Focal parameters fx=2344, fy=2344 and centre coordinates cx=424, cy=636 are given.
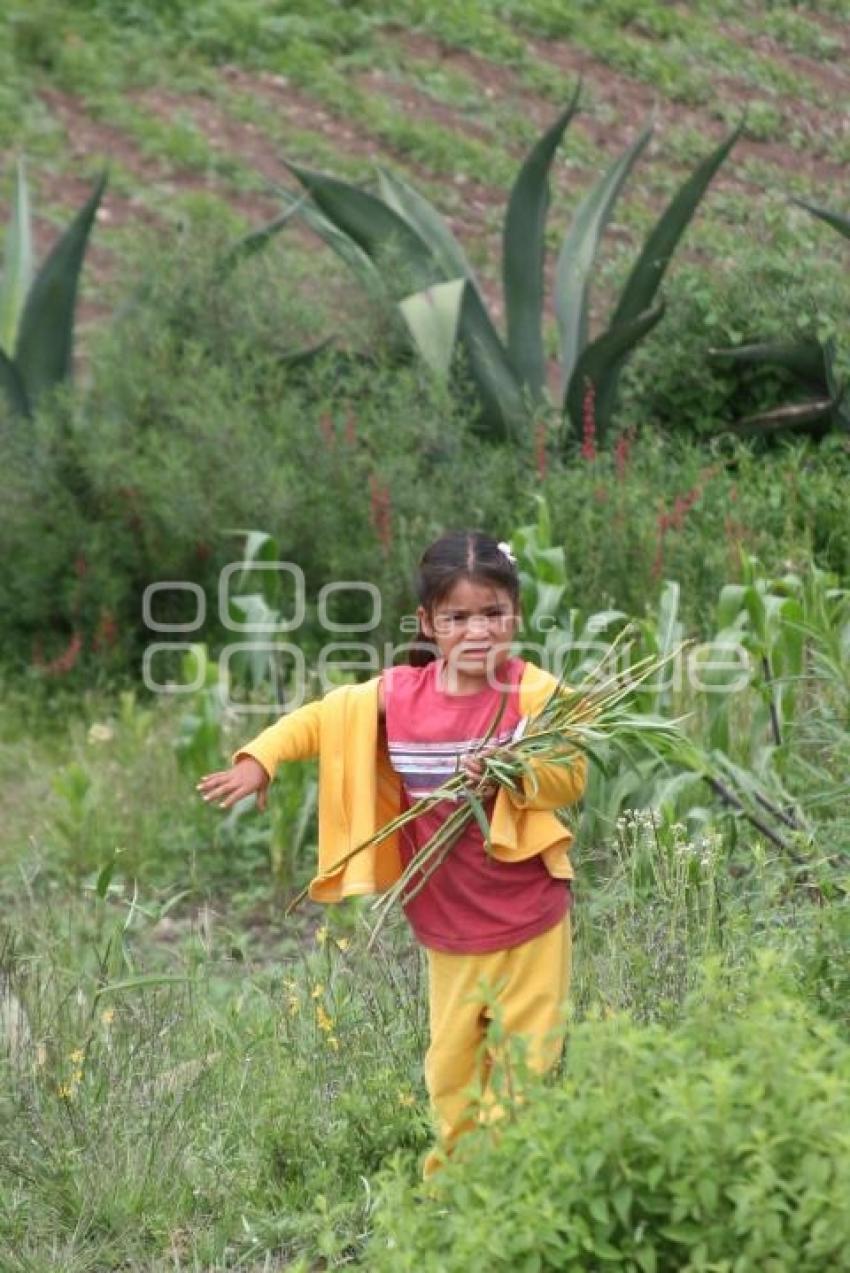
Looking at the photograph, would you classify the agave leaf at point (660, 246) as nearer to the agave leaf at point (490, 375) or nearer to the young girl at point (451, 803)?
the agave leaf at point (490, 375)

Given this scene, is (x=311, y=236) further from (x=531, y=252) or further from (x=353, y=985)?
(x=353, y=985)

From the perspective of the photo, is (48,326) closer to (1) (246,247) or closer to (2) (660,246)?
(1) (246,247)

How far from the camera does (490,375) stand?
798 centimetres

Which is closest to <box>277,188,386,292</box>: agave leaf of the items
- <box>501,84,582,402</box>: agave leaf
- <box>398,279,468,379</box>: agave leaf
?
<box>398,279,468,379</box>: agave leaf

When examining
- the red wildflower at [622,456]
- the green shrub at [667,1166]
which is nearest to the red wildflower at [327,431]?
the red wildflower at [622,456]

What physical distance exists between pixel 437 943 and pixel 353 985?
776 millimetres

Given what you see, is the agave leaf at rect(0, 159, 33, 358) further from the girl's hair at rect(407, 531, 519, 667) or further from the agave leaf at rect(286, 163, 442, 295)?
the girl's hair at rect(407, 531, 519, 667)

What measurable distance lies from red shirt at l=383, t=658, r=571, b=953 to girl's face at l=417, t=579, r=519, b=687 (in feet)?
0.24

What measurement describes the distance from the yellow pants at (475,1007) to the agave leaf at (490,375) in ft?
14.3

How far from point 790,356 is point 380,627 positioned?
6.55 ft

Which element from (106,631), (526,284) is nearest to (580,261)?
(526,284)

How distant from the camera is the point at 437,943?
365cm

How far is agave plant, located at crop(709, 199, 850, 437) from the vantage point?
806cm

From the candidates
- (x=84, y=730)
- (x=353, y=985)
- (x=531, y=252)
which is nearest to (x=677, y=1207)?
(x=353, y=985)
